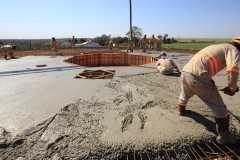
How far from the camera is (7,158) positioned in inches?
83.1

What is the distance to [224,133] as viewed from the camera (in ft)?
7.31

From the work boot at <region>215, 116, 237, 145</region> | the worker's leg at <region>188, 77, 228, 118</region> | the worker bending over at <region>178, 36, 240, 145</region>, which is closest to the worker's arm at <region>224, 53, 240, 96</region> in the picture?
the worker bending over at <region>178, 36, 240, 145</region>

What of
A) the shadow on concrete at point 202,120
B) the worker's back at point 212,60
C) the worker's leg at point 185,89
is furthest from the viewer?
the shadow on concrete at point 202,120

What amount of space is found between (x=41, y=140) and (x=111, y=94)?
75.4 inches

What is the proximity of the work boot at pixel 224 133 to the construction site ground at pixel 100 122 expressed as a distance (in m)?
0.16

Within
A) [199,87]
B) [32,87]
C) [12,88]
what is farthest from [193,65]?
[12,88]

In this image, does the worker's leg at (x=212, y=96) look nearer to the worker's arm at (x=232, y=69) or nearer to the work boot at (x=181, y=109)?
the worker's arm at (x=232, y=69)

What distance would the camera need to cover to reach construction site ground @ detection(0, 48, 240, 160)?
219cm

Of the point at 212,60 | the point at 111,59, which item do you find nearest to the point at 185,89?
the point at 212,60

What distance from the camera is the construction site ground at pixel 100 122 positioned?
219 centimetres

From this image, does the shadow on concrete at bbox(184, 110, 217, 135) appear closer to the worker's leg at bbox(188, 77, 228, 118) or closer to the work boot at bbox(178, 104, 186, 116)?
the work boot at bbox(178, 104, 186, 116)

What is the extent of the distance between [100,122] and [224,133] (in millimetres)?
1818

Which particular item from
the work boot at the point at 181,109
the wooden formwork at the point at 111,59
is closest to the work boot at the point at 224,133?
the work boot at the point at 181,109

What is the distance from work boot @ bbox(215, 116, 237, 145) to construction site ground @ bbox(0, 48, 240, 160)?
0.16m
